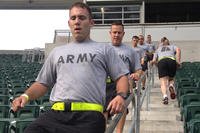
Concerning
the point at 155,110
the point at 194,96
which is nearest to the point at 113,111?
the point at 194,96

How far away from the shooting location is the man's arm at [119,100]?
3832mm

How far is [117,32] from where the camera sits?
6.98 metres

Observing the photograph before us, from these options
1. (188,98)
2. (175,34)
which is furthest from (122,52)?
(175,34)

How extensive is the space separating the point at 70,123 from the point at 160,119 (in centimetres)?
570

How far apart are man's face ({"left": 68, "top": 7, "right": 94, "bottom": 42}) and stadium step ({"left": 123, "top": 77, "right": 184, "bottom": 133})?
174 inches

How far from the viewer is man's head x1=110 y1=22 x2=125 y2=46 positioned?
6.93 metres

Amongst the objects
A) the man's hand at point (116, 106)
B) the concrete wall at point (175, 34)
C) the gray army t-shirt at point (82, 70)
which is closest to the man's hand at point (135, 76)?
the gray army t-shirt at point (82, 70)

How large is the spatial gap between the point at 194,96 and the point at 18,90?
432 centimetres

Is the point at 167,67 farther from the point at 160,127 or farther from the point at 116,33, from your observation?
the point at 116,33

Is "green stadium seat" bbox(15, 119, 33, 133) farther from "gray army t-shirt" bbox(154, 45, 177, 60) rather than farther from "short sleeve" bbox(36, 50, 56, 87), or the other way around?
"gray army t-shirt" bbox(154, 45, 177, 60)

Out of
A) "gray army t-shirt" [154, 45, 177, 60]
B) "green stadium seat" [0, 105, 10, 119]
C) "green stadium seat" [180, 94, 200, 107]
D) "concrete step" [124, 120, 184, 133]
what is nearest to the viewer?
"green stadium seat" [0, 105, 10, 119]

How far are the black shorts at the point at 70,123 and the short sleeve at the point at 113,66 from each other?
408 mm

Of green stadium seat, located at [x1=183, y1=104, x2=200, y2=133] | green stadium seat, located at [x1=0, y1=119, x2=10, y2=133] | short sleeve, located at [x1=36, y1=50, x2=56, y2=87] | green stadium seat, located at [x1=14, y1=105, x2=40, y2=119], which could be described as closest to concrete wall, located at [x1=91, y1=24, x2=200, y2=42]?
green stadium seat, located at [x1=14, y1=105, x2=40, y2=119]

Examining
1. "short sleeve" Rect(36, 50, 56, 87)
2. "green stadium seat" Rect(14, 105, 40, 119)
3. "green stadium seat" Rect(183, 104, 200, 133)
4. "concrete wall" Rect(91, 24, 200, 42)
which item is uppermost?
"concrete wall" Rect(91, 24, 200, 42)
